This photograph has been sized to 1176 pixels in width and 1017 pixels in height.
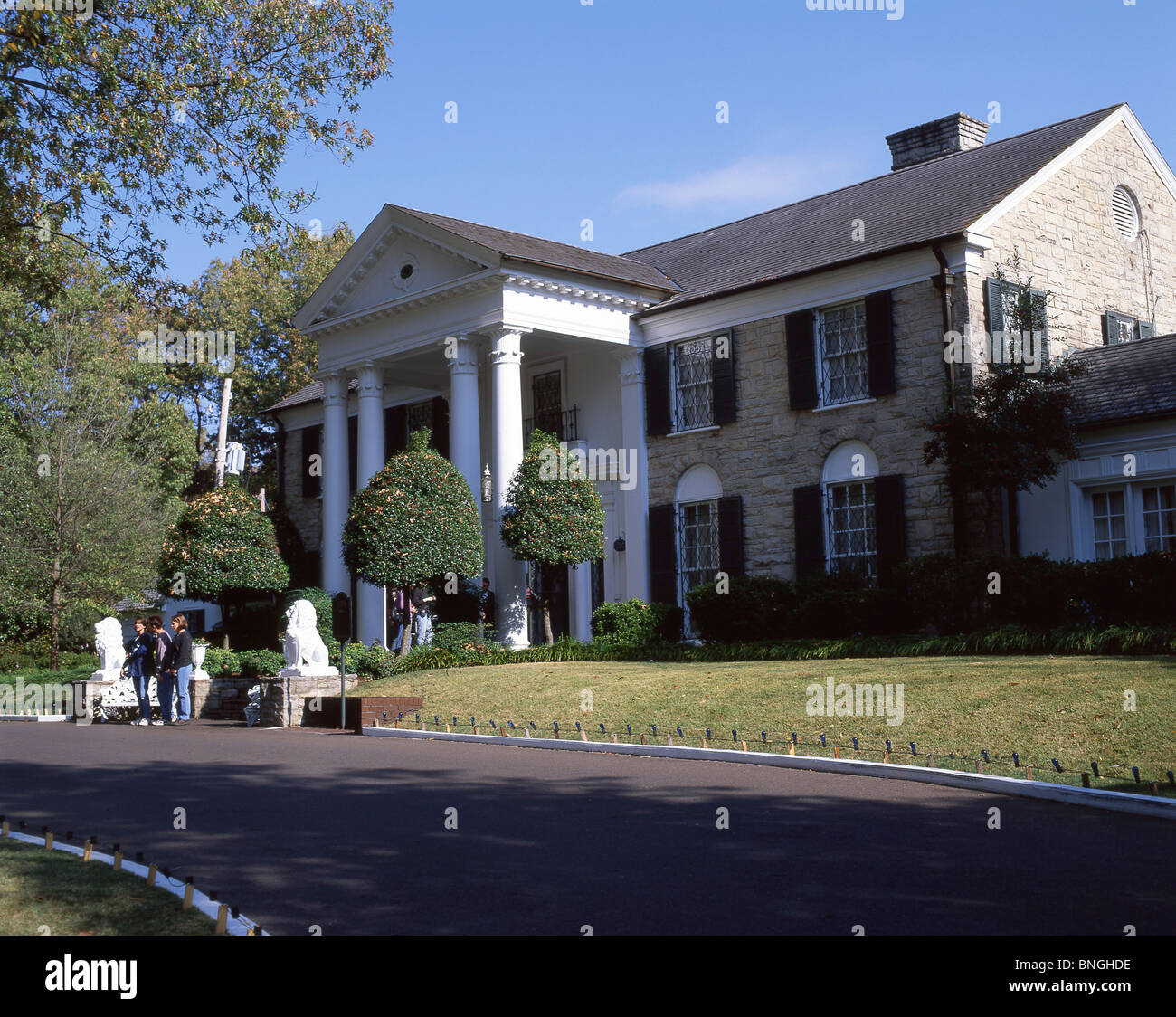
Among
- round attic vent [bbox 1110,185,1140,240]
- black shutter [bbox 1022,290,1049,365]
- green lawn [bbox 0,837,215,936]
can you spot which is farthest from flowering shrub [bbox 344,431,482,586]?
green lawn [bbox 0,837,215,936]

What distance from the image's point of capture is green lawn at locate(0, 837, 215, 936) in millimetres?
5602

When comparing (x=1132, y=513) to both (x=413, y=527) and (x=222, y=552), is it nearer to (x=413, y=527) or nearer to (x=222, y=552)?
(x=413, y=527)

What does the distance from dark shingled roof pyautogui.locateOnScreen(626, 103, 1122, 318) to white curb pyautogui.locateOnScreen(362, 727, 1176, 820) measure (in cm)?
1227

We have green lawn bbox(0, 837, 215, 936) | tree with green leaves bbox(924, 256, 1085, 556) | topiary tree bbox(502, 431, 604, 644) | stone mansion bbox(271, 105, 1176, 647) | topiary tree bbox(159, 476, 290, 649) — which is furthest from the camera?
topiary tree bbox(159, 476, 290, 649)

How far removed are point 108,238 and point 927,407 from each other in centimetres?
1375

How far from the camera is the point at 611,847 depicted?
766 cm

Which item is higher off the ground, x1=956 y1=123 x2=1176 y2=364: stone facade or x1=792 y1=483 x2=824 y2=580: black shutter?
x1=956 y1=123 x2=1176 y2=364: stone facade

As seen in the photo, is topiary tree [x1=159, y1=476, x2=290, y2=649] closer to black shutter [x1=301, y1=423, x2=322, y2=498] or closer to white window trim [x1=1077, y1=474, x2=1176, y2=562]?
black shutter [x1=301, y1=423, x2=322, y2=498]

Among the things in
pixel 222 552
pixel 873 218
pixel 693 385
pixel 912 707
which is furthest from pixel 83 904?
pixel 222 552

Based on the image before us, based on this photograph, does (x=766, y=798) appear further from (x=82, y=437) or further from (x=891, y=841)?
(x=82, y=437)

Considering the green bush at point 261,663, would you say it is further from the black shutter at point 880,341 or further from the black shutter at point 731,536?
the black shutter at point 880,341

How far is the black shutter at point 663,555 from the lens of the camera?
25391mm

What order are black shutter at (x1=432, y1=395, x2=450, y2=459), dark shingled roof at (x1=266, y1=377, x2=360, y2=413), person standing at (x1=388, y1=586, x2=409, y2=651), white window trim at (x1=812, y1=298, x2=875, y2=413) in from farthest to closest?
dark shingled roof at (x1=266, y1=377, x2=360, y2=413) < black shutter at (x1=432, y1=395, x2=450, y2=459) < person standing at (x1=388, y1=586, x2=409, y2=651) < white window trim at (x1=812, y1=298, x2=875, y2=413)

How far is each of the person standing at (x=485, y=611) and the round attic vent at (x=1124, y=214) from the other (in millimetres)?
14591
